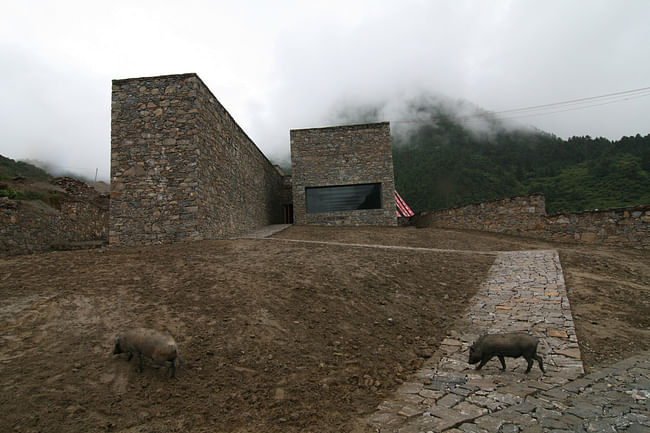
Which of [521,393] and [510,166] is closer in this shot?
[521,393]

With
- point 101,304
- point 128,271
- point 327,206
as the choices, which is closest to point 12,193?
point 128,271

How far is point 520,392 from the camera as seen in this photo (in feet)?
11.5

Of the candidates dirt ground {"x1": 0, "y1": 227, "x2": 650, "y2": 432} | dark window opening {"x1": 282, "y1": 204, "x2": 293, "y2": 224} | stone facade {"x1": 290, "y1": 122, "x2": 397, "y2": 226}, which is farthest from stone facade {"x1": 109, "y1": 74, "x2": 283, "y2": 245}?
dark window opening {"x1": 282, "y1": 204, "x2": 293, "y2": 224}

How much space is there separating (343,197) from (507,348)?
1612cm

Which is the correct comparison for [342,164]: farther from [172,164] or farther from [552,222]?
[172,164]

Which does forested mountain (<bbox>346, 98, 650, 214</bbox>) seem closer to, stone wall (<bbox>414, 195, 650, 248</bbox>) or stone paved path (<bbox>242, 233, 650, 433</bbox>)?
stone wall (<bbox>414, 195, 650, 248</bbox>)

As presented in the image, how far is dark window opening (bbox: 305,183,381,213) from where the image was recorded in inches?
770

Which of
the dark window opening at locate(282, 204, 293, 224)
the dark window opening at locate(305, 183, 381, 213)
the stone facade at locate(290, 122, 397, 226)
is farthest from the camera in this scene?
the dark window opening at locate(282, 204, 293, 224)

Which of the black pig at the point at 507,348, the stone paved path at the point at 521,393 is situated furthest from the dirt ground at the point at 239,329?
the black pig at the point at 507,348

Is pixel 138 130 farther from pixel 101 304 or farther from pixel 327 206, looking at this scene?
pixel 327 206

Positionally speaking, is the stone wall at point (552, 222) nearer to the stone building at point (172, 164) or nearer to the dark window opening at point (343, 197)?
the dark window opening at point (343, 197)

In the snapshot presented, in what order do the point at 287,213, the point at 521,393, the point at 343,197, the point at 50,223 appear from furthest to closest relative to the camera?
1. the point at 287,213
2. the point at 343,197
3. the point at 50,223
4. the point at 521,393

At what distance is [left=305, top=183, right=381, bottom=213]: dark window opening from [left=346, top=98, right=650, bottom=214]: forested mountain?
1594cm

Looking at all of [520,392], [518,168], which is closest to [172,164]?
[520,392]
